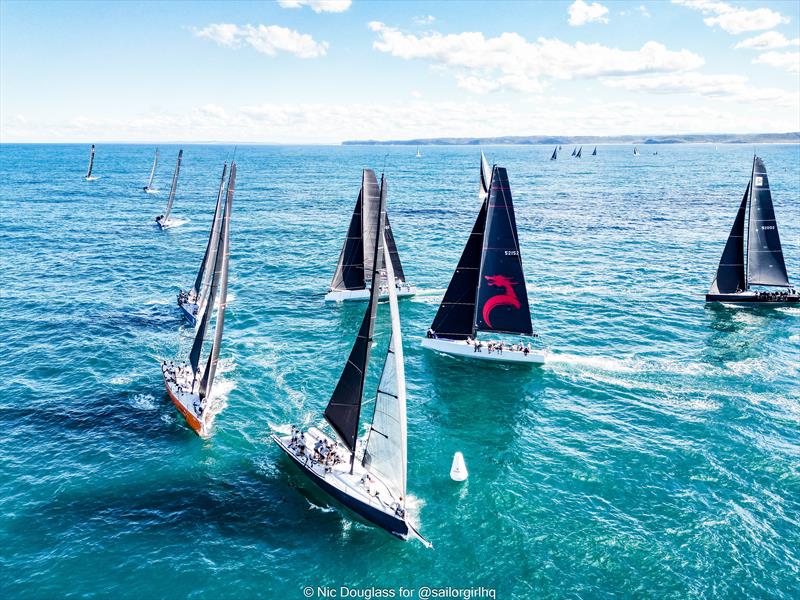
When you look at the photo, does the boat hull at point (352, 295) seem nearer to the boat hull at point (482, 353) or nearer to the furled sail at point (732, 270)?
the boat hull at point (482, 353)

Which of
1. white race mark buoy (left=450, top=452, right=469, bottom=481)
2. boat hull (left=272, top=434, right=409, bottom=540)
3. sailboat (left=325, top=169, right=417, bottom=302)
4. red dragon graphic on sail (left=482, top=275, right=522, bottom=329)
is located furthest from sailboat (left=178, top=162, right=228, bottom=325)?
white race mark buoy (left=450, top=452, right=469, bottom=481)

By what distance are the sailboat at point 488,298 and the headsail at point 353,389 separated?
17506 mm

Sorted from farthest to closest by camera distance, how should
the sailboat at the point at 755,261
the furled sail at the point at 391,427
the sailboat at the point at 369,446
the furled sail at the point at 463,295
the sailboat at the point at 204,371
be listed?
the sailboat at the point at 755,261 < the furled sail at the point at 463,295 < the sailboat at the point at 204,371 < the sailboat at the point at 369,446 < the furled sail at the point at 391,427

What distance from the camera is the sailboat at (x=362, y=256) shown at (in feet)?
195

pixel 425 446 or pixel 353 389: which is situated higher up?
pixel 353 389

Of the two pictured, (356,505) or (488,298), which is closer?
(356,505)

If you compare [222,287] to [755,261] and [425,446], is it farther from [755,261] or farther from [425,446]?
[755,261]

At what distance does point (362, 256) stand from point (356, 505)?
36.5 m

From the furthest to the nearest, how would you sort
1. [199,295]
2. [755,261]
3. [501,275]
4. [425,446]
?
[755,261] → [199,295] → [501,275] → [425,446]

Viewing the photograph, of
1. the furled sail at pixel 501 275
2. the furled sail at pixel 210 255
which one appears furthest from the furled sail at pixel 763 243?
the furled sail at pixel 210 255

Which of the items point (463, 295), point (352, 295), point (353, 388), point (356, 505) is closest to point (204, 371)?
point (353, 388)

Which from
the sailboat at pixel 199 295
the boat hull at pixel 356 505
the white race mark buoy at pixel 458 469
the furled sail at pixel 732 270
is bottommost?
the boat hull at pixel 356 505

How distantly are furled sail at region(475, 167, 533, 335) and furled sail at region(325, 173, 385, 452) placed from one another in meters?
17.4

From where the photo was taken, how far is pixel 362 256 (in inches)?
2437
